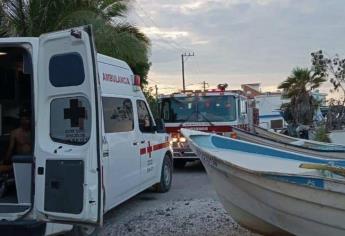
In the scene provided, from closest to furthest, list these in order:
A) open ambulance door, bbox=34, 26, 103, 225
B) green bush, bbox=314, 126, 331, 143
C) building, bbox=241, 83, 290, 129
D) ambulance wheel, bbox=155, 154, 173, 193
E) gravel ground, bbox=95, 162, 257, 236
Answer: open ambulance door, bbox=34, 26, 103, 225 → gravel ground, bbox=95, 162, 257, 236 → ambulance wheel, bbox=155, 154, 173, 193 → green bush, bbox=314, 126, 331, 143 → building, bbox=241, 83, 290, 129

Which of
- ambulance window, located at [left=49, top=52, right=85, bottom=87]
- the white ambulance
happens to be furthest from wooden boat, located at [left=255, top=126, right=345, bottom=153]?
ambulance window, located at [left=49, top=52, right=85, bottom=87]

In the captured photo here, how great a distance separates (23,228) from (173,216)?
11.8ft

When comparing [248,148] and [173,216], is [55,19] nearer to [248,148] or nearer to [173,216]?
[173,216]

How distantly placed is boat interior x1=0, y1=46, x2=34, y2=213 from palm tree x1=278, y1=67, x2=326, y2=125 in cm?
2622

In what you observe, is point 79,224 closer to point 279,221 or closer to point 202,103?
point 279,221

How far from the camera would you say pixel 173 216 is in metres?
8.81

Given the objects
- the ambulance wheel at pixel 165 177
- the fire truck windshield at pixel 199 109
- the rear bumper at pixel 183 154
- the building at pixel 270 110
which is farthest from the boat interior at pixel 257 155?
the building at pixel 270 110

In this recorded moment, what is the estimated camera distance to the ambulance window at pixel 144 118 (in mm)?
9727

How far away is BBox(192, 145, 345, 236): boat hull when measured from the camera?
Result: 596 centimetres

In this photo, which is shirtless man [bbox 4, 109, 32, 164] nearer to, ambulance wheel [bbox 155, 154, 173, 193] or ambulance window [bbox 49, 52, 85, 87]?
ambulance window [bbox 49, 52, 85, 87]

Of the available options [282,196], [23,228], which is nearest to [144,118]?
[282,196]

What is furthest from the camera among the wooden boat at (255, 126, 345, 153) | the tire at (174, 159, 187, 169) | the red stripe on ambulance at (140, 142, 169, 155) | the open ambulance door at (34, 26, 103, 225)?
the tire at (174, 159, 187, 169)

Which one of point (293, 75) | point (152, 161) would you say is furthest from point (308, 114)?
point (152, 161)

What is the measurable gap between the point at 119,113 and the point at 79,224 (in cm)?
345
